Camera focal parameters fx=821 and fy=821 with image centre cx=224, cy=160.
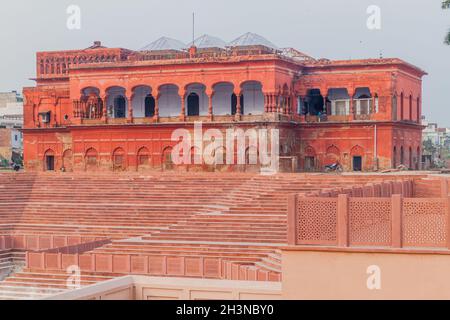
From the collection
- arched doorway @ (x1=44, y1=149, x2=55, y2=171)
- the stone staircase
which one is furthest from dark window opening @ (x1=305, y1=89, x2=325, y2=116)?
arched doorway @ (x1=44, y1=149, x2=55, y2=171)

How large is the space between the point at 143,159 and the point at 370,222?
2932cm

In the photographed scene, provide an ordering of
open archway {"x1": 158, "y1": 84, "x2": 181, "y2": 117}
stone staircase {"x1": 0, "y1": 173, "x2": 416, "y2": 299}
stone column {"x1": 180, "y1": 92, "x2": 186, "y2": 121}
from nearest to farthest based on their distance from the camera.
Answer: stone staircase {"x1": 0, "y1": 173, "x2": 416, "y2": 299}
stone column {"x1": 180, "y1": 92, "x2": 186, "y2": 121}
open archway {"x1": 158, "y1": 84, "x2": 181, "y2": 117}

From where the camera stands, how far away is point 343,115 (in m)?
41.7

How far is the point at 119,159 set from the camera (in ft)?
142

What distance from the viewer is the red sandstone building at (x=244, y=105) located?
134 feet

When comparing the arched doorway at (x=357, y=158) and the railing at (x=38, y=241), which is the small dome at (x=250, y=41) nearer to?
the arched doorway at (x=357, y=158)

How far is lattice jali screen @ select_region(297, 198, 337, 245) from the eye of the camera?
570 inches

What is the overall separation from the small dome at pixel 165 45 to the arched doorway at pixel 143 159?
7.25 meters

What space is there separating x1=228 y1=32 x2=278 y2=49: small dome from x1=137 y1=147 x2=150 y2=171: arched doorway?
7607 millimetres

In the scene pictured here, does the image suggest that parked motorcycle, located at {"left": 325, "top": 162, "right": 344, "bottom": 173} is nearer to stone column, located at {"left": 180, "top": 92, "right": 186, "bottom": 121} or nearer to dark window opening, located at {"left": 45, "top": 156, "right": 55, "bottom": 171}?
stone column, located at {"left": 180, "top": 92, "right": 186, "bottom": 121}

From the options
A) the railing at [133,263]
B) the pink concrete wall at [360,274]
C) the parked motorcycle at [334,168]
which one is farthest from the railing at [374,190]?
the parked motorcycle at [334,168]

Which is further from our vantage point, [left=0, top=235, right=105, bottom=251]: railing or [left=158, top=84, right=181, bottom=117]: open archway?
[left=158, top=84, right=181, bottom=117]: open archway
